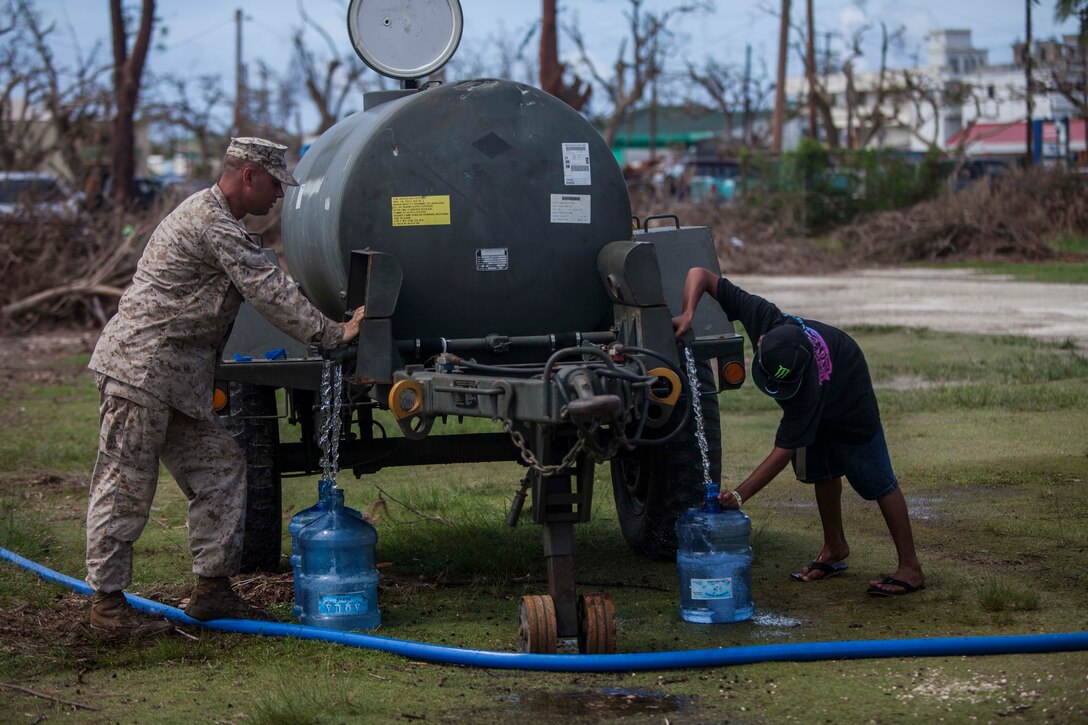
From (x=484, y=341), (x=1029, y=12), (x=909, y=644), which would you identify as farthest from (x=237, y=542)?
(x=1029, y=12)

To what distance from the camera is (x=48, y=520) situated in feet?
27.9

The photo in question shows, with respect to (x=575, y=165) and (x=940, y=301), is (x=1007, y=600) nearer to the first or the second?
(x=575, y=165)

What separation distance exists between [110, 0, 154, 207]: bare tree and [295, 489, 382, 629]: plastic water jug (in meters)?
21.4

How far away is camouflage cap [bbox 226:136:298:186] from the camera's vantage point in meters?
5.95

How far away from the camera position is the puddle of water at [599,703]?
188 inches

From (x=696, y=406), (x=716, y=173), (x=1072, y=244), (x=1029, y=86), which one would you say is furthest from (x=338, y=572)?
(x=716, y=173)

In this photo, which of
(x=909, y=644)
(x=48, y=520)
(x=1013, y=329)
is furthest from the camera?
(x=1013, y=329)

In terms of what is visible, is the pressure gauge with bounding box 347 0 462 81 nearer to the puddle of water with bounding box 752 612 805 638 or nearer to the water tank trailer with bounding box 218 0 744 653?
the water tank trailer with bounding box 218 0 744 653

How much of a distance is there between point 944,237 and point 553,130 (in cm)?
2595

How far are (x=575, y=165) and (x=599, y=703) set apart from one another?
246 cm

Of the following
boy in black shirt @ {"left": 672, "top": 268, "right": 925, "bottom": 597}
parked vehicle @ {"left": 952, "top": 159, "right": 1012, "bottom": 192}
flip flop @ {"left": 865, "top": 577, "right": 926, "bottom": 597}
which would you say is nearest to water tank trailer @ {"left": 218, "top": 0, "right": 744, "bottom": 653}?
boy in black shirt @ {"left": 672, "top": 268, "right": 925, "bottom": 597}

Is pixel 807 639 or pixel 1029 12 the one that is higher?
pixel 1029 12

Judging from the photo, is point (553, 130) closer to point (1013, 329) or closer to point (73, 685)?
point (73, 685)

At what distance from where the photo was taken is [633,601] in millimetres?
6395
